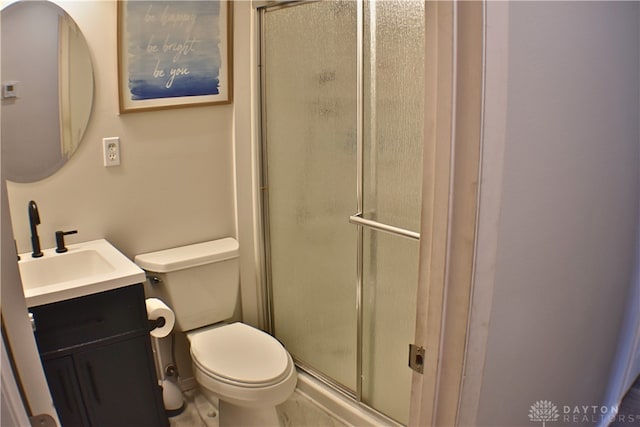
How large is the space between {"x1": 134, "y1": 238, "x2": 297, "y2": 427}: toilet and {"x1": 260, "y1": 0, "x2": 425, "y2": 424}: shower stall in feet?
0.91

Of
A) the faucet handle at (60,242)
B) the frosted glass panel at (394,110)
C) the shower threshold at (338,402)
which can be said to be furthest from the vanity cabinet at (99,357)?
the frosted glass panel at (394,110)

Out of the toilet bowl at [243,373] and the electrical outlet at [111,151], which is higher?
the electrical outlet at [111,151]

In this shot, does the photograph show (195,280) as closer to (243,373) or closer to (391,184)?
(243,373)

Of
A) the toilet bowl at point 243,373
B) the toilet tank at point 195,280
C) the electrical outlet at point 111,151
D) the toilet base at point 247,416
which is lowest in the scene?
the toilet base at point 247,416

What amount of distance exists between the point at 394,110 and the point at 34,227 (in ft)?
4.39

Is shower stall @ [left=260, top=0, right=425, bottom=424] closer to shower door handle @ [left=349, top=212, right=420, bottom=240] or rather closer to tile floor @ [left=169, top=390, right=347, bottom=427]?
shower door handle @ [left=349, top=212, right=420, bottom=240]

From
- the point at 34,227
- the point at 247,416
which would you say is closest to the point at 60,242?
the point at 34,227

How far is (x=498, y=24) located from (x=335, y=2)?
1.19m

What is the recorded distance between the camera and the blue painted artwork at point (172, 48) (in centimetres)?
198

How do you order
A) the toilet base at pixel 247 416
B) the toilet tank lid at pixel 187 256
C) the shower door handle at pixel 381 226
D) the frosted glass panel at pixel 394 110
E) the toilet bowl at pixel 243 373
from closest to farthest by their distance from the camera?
the frosted glass panel at pixel 394 110 → the shower door handle at pixel 381 226 → the toilet bowl at pixel 243 373 → the toilet base at pixel 247 416 → the toilet tank lid at pixel 187 256

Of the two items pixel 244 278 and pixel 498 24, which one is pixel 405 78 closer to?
pixel 498 24

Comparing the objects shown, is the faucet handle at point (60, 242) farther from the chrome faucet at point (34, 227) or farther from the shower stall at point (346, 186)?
the shower stall at point (346, 186)

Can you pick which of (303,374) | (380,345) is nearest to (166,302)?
(303,374)

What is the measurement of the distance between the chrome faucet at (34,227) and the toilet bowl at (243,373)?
68 centimetres
